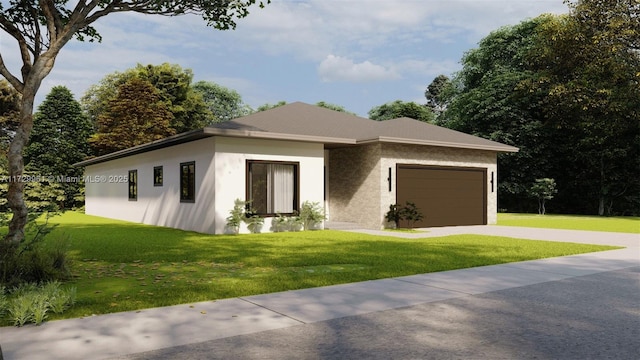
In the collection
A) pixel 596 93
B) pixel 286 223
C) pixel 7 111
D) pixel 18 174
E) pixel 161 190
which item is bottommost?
pixel 286 223

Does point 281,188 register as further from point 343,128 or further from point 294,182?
point 343,128

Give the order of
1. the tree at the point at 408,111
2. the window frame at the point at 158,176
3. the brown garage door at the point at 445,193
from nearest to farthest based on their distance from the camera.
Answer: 1. the brown garage door at the point at 445,193
2. the window frame at the point at 158,176
3. the tree at the point at 408,111

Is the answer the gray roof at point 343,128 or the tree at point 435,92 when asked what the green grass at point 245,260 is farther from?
the tree at point 435,92

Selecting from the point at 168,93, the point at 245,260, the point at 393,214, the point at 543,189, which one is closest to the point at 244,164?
the point at 393,214

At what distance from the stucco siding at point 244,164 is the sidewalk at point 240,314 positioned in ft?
28.0

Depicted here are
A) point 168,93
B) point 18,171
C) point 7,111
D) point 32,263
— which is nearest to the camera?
point 32,263

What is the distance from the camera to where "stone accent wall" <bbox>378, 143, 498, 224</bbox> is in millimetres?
16938

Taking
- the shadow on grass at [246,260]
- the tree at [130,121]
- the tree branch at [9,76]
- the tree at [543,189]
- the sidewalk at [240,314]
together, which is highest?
the tree at [130,121]

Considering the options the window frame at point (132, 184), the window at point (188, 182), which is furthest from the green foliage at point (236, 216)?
the window frame at point (132, 184)

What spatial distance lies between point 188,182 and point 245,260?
7856 millimetres

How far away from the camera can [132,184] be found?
868 inches

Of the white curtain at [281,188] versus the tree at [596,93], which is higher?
the tree at [596,93]

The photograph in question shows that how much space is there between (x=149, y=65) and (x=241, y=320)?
40.3 m

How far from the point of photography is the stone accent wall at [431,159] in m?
16.9
